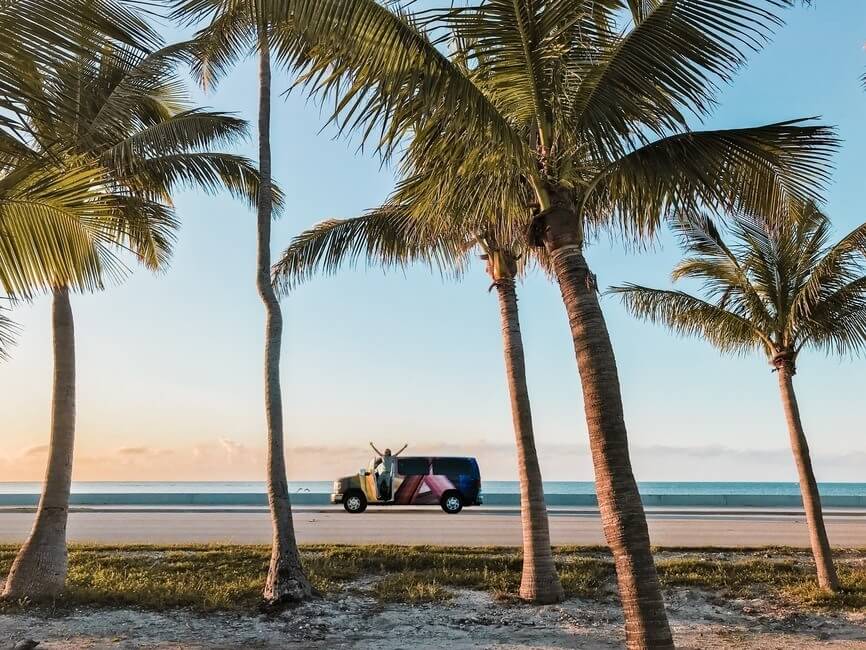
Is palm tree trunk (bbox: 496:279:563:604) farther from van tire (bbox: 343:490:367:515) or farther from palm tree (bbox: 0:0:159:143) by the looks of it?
van tire (bbox: 343:490:367:515)

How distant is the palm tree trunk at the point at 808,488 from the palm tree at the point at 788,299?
0.04 feet

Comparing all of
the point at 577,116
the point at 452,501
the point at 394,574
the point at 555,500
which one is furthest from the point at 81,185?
the point at 555,500

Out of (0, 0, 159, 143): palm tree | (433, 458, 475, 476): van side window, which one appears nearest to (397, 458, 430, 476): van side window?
(433, 458, 475, 476): van side window

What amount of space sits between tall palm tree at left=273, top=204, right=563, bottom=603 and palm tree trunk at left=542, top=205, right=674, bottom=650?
10.6 feet

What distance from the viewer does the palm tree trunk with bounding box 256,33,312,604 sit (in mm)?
8844

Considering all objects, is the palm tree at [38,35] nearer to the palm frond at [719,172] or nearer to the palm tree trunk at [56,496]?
the palm frond at [719,172]

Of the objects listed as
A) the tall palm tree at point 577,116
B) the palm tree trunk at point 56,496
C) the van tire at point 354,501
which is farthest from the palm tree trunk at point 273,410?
the van tire at point 354,501

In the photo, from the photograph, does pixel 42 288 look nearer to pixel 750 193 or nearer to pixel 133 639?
pixel 133 639

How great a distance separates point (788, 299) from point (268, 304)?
7.59 m

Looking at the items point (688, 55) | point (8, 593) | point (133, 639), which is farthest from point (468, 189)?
point (8, 593)

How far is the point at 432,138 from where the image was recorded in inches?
227

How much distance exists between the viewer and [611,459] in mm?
→ 4578

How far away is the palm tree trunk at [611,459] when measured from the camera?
440 centimetres

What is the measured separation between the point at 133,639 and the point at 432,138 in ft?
19.8
